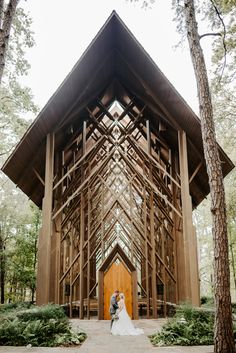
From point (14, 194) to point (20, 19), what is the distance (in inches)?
543

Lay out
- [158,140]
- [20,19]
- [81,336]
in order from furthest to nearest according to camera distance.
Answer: [158,140] → [20,19] → [81,336]

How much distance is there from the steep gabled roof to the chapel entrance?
4.75 meters

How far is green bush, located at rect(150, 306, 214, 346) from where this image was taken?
652cm

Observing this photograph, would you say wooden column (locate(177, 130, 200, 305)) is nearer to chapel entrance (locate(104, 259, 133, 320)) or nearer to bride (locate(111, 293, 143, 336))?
bride (locate(111, 293, 143, 336))

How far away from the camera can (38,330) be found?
676 centimetres

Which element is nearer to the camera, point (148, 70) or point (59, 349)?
point (59, 349)

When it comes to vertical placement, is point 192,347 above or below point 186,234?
below

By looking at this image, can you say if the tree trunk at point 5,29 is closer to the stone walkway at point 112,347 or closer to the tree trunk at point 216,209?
the tree trunk at point 216,209

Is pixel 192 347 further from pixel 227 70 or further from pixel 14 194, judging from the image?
pixel 14 194

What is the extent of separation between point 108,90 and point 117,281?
6993 millimetres

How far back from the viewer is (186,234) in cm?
973

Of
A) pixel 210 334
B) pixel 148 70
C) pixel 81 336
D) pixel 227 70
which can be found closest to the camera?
pixel 210 334

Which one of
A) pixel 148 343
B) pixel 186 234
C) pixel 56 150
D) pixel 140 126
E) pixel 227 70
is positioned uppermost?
pixel 227 70

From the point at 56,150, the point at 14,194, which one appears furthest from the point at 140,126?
the point at 14,194
